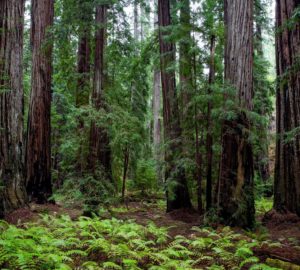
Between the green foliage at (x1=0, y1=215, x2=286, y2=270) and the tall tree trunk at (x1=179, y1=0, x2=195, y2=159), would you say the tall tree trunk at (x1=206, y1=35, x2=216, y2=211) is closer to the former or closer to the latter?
the tall tree trunk at (x1=179, y1=0, x2=195, y2=159)

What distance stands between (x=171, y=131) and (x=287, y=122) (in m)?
3.03

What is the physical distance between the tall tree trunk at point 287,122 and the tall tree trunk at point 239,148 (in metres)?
1.30

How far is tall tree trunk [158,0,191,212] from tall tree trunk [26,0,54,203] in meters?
3.31

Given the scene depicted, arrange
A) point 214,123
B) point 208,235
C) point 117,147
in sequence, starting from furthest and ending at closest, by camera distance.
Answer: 1. point 117,147
2. point 214,123
3. point 208,235

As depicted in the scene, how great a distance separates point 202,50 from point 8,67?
4.47m

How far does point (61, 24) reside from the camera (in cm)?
907

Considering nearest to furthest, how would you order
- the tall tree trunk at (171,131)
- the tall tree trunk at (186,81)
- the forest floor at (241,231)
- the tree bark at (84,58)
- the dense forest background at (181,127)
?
the forest floor at (241,231)
the dense forest background at (181,127)
the tall tree trunk at (186,81)
the tall tree trunk at (171,131)
the tree bark at (84,58)

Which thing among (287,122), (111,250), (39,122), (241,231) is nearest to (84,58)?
(39,122)

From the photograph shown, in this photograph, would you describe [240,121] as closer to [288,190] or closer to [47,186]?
[288,190]

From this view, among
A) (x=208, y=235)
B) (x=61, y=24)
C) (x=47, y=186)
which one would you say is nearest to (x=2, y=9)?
(x=61, y=24)

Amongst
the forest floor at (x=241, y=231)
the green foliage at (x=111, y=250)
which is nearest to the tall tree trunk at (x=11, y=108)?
the forest floor at (x=241, y=231)

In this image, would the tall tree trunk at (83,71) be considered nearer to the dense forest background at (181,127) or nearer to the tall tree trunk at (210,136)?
the dense forest background at (181,127)

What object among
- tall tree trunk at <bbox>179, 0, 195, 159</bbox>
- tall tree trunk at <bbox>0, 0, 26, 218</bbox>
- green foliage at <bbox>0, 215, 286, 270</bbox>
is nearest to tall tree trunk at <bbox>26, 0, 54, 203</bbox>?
tall tree trunk at <bbox>0, 0, 26, 218</bbox>

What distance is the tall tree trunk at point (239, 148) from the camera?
703 centimetres
